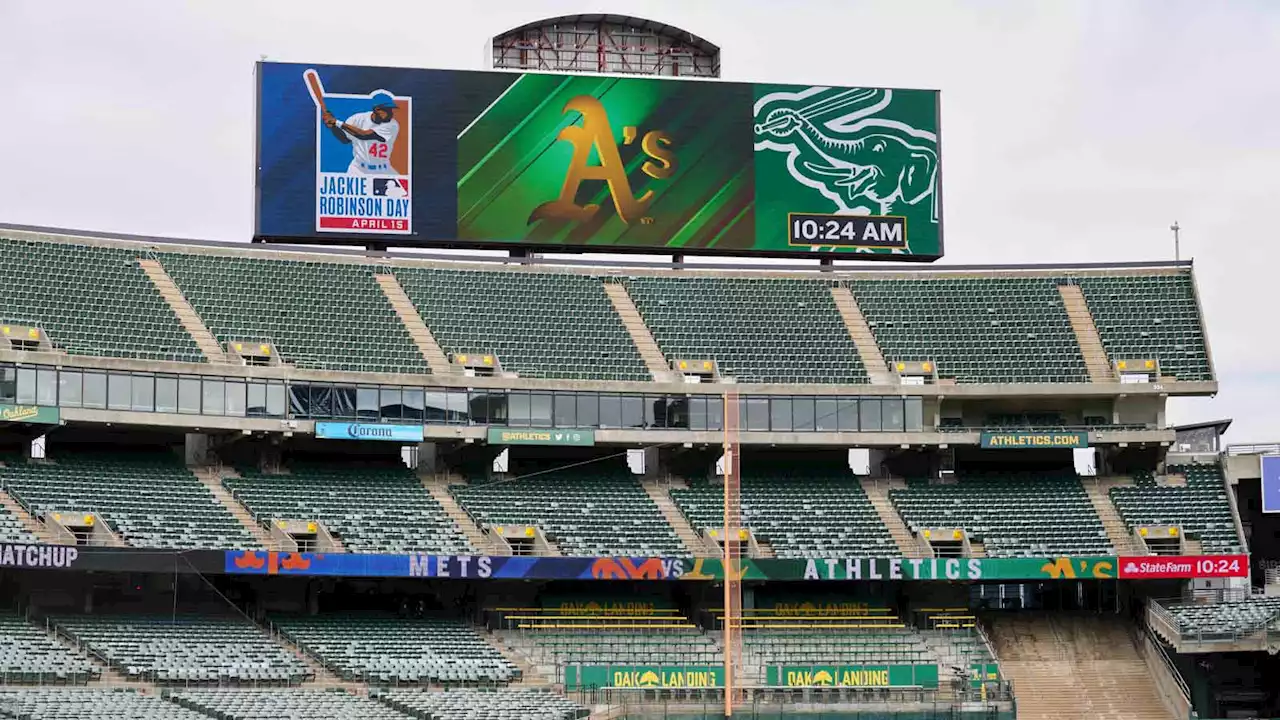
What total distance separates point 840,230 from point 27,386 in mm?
29024

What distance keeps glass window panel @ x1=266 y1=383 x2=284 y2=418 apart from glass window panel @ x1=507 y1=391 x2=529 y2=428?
7395mm

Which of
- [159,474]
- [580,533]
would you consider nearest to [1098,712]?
[580,533]

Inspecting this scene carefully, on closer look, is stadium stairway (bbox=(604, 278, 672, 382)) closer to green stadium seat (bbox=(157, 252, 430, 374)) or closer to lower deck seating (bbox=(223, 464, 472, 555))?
green stadium seat (bbox=(157, 252, 430, 374))

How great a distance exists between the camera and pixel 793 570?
71.5m

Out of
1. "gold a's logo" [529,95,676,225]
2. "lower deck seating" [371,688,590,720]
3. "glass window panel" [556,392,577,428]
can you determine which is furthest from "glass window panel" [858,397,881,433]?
"lower deck seating" [371,688,590,720]

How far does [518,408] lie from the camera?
244 feet

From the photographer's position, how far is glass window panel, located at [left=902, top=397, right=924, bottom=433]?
7631 cm

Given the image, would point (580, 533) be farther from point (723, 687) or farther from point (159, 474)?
point (159, 474)

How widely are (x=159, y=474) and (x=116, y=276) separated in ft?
23.5

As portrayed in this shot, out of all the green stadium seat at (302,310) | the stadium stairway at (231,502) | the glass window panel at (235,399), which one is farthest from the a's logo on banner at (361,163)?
the stadium stairway at (231,502)

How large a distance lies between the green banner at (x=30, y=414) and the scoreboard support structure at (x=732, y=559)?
777 inches

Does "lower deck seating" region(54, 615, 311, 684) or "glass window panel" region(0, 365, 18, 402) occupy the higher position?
"glass window panel" region(0, 365, 18, 402)

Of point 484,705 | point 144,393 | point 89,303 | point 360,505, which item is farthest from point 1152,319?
point 89,303

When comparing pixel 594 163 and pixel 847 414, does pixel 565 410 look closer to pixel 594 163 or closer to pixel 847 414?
pixel 847 414
